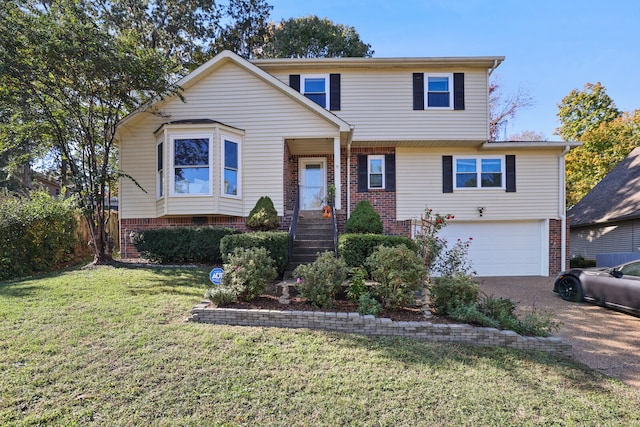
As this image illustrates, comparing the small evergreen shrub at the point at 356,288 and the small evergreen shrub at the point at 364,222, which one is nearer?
the small evergreen shrub at the point at 356,288

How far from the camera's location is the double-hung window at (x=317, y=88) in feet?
38.2

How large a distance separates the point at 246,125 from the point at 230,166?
4.78ft

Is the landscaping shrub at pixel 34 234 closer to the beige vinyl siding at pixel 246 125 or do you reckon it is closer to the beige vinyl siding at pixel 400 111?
the beige vinyl siding at pixel 246 125

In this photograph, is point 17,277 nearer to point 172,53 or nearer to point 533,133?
point 172,53

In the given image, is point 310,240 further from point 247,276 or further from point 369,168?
point 247,276

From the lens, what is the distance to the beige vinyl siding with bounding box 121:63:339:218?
1052 centimetres

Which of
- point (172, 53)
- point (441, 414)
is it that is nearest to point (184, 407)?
point (441, 414)

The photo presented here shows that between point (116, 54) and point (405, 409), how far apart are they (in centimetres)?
953

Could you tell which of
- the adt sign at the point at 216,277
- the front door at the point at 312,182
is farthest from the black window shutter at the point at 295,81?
the adt sign at the point at 216,277

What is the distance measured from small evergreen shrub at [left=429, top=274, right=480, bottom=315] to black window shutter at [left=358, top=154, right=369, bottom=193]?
6451mm

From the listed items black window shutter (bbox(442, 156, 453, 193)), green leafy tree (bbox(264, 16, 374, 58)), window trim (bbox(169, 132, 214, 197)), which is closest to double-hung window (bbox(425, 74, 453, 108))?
black window shutter (bbox(442, 156, 453, 193))

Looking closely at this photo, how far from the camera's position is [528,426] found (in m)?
2.96

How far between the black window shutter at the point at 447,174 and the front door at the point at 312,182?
419cm

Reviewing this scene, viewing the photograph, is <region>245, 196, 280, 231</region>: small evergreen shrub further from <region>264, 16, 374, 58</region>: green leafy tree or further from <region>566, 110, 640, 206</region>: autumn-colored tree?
<region>566, 110, 640, 206</region>: autumn-colored tree
